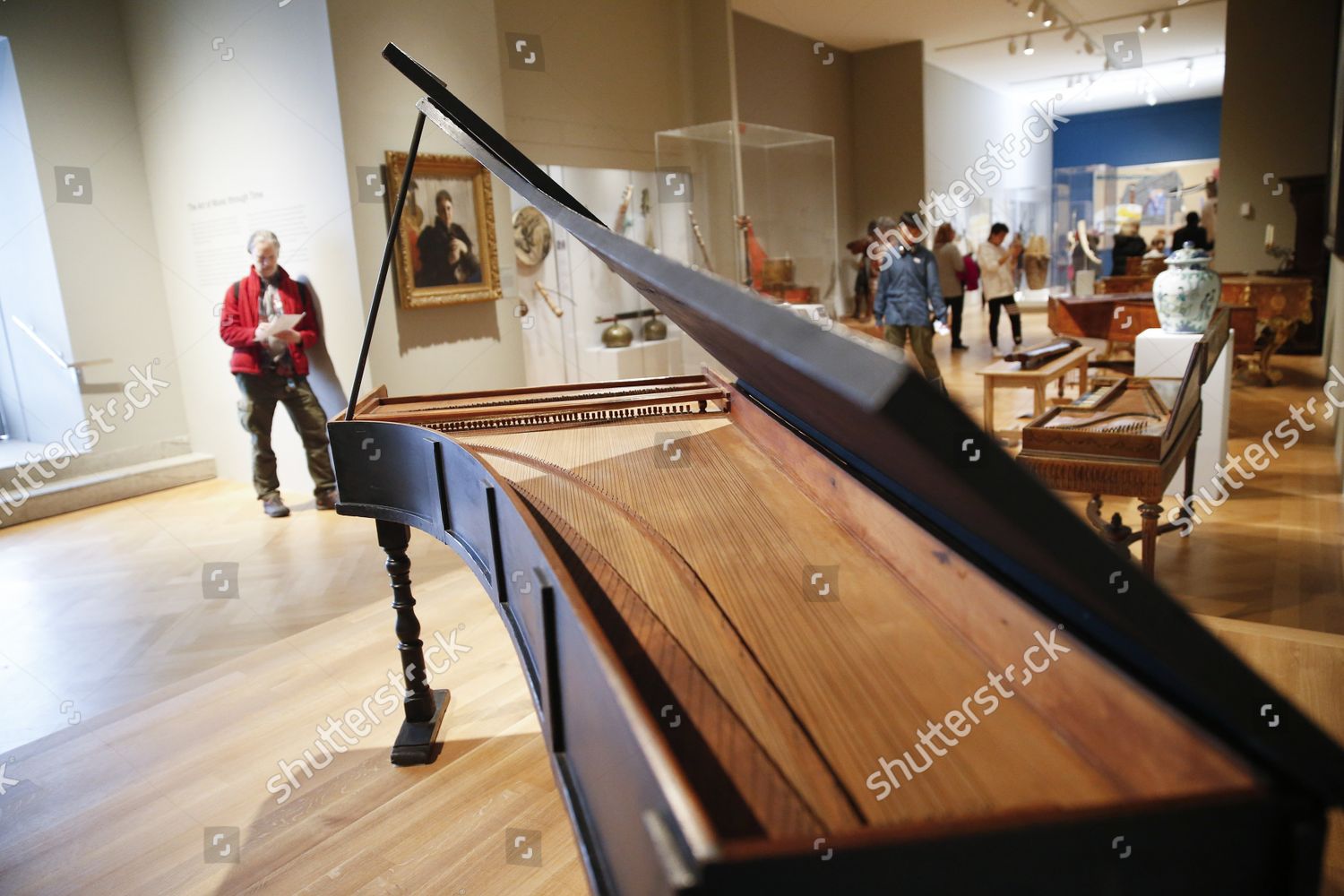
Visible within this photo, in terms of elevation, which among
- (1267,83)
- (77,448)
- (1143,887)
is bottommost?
(77,448)

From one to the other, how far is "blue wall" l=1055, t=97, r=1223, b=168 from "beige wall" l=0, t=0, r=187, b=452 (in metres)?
18.4

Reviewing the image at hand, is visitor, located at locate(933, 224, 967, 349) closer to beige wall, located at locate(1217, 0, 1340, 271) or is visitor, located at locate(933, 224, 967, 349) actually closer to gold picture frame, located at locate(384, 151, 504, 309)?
beige wall, located at locate(1217, 0, 1340, 271)

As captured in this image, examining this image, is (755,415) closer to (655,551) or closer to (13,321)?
(655,551)

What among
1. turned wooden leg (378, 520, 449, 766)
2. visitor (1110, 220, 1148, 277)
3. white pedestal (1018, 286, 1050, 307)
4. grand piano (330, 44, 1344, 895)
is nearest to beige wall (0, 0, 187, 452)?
turned wooden leg (378, 520, 449, 766)

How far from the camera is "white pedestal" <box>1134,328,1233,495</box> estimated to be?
→ 5016 mm

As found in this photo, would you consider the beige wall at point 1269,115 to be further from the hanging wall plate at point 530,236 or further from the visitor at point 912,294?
the hanging wall plate at point 530,236

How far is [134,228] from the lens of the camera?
704 centimetres

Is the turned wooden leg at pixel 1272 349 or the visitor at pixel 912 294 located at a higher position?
the visitor at pixel 912 294

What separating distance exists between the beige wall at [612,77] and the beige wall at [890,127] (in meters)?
5.65

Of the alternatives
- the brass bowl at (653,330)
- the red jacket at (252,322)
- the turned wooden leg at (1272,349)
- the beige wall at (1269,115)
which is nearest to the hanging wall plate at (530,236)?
the brass bowl at (653,330)

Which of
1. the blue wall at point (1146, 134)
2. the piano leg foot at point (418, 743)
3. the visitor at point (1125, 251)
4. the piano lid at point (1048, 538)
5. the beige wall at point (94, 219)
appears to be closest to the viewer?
the piano lid at point (1048, 538)

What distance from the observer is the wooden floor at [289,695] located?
2453 millimetres

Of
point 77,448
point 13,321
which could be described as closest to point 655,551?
point 77,448

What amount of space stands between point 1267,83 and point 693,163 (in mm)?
6794
